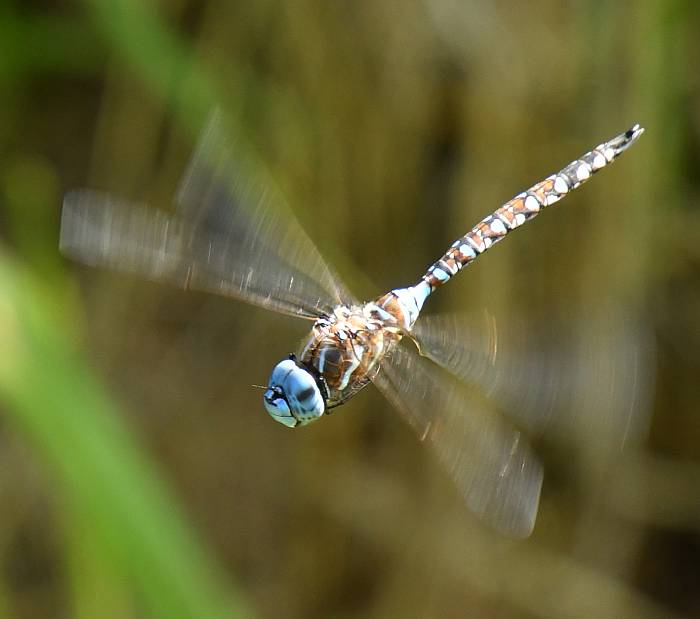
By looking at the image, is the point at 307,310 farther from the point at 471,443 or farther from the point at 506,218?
the point at 506,218

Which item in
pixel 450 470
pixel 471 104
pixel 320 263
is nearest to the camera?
pixel 450 470

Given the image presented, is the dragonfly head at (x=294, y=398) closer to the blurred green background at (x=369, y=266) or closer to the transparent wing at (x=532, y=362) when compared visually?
the transparent wing at (x=532, y=362)

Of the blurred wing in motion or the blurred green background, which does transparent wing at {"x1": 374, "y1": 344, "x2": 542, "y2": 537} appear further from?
the blurred green background

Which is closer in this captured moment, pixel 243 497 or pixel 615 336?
pixel 615 336

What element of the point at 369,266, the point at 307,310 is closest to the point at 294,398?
the point at 307,310

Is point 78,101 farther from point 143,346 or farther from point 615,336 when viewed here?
point 615,336

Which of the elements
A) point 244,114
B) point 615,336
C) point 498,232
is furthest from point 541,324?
point 244,114
